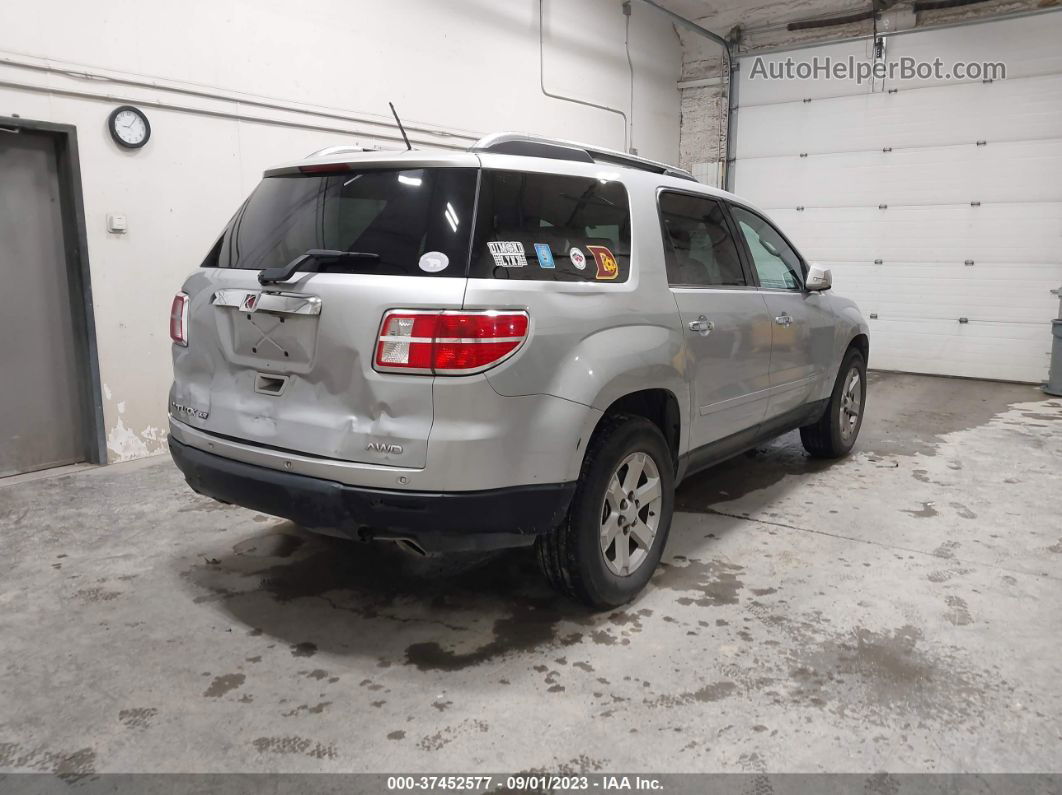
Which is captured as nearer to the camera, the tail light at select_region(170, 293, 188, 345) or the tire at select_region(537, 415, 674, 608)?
the tire at select_region(537, 415, 674, 608)

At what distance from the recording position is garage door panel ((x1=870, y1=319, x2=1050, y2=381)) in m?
8.41

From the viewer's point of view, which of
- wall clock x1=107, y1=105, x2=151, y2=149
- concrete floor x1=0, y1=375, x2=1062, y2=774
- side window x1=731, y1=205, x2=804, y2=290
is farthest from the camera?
wall clock x1=107, y1=105, x2=151, y2=149

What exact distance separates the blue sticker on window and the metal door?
3.68 metres

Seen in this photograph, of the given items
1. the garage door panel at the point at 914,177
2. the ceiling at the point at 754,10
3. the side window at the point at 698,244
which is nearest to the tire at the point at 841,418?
the side window at the point at 698,244

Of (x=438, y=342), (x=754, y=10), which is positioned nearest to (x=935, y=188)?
(x=754, y=10)

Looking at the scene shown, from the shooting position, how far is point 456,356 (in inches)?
82.8

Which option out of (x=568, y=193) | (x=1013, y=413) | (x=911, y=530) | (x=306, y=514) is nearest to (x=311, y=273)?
(x=306, y=514)

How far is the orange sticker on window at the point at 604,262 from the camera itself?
2.56 m

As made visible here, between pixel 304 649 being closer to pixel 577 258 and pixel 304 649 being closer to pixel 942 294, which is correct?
pixel 577 258

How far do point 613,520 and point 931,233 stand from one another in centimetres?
805

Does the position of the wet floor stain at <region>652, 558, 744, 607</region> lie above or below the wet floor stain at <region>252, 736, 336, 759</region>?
above

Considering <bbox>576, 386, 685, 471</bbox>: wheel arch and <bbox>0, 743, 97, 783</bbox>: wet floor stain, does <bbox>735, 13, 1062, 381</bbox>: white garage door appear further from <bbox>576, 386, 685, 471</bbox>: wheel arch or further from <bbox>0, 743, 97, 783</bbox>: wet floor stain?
<bbox>0, 743, 97, 783</bbox>: wet floor stain

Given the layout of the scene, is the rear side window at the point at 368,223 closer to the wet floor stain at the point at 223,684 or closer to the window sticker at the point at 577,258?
the window sticker at the point at 577,258

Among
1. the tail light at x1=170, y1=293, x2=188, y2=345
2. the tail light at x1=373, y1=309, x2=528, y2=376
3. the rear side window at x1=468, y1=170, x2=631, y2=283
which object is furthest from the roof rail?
the tail light at x1=170, y1=293, x2=188, y2=345
